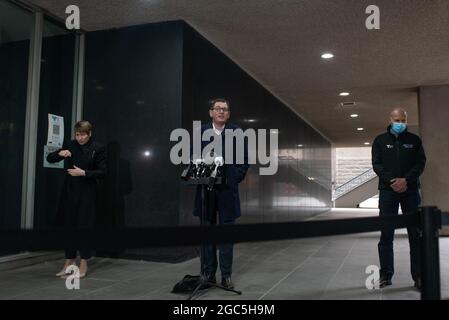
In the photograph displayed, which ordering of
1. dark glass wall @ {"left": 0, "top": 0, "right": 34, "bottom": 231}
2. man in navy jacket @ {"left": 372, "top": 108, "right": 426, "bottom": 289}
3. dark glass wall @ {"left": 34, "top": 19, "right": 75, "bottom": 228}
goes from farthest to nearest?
1. dark glass wall @ {"left": 34, "top": 19, "right": 75, "bottom": 228}
2. dark glass wall @ {"left": 0, "top": 0, "right": 34, "bottom": 231}
3. man in navy jacket @ {"left": 372, "top": 108, "right": 426, "bottom": 289}

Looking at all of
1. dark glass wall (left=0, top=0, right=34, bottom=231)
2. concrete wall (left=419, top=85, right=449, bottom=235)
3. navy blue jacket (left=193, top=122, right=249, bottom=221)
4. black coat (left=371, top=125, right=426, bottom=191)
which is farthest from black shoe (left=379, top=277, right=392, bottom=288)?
concrete wall (left=419, top=85, right=449, bottom=235)

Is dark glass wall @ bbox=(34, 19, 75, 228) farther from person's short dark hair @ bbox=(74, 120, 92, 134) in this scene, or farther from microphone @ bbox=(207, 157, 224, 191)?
microphone @ bbox=(207, 157, 224, 191)

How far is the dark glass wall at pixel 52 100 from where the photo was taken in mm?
4547

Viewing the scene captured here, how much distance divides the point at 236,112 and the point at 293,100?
128 inches

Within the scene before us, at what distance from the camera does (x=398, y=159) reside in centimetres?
344

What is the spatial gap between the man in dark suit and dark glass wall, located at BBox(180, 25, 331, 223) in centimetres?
144

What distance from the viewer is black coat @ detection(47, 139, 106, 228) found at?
11.7 feet

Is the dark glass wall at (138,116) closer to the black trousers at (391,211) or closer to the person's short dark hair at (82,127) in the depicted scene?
the person's short dark hair at (82,127)

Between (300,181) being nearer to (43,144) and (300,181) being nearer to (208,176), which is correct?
(43,144)

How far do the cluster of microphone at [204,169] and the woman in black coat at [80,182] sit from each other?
1139mm

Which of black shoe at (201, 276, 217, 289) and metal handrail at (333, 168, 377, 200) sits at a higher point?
metal handrail at (333, 168, 377, 200)

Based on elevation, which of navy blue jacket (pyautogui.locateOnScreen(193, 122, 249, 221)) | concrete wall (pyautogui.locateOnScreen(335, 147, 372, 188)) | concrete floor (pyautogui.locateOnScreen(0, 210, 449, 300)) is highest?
concrete wall (pyautogui.locateOnScreen(335, 147, 372, 188))

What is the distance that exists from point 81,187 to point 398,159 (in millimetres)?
2768

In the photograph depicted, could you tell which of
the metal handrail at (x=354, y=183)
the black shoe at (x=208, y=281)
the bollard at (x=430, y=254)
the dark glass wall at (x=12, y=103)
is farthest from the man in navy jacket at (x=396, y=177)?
the metal handrail at (x=354, y=183)
